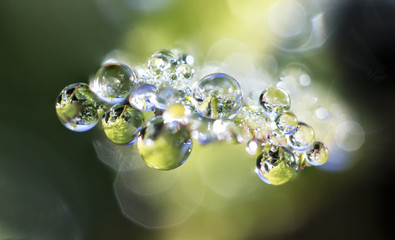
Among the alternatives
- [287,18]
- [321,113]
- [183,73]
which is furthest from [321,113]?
[183,73]

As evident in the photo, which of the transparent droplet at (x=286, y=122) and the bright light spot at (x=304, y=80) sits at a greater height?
the bright light spot at (x=304, y=80)

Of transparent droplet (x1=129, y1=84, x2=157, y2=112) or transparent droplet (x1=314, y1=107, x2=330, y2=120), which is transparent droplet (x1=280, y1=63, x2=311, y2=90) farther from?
transparent droplet (x1=129, y1=84, x2=157, y2=112)

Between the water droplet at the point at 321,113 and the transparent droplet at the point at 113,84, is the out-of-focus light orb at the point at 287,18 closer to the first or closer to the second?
the water droplet at the point at 321,113

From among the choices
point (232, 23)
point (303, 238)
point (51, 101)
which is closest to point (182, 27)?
point (232, 23)

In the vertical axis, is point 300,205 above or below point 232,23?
below

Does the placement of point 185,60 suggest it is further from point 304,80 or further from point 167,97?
point 304,80

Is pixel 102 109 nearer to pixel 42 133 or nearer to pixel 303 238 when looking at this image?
pixel 42 133

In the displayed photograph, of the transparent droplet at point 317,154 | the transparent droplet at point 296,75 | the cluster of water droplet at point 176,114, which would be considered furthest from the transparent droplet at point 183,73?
the transparent droplet at point 296,75
